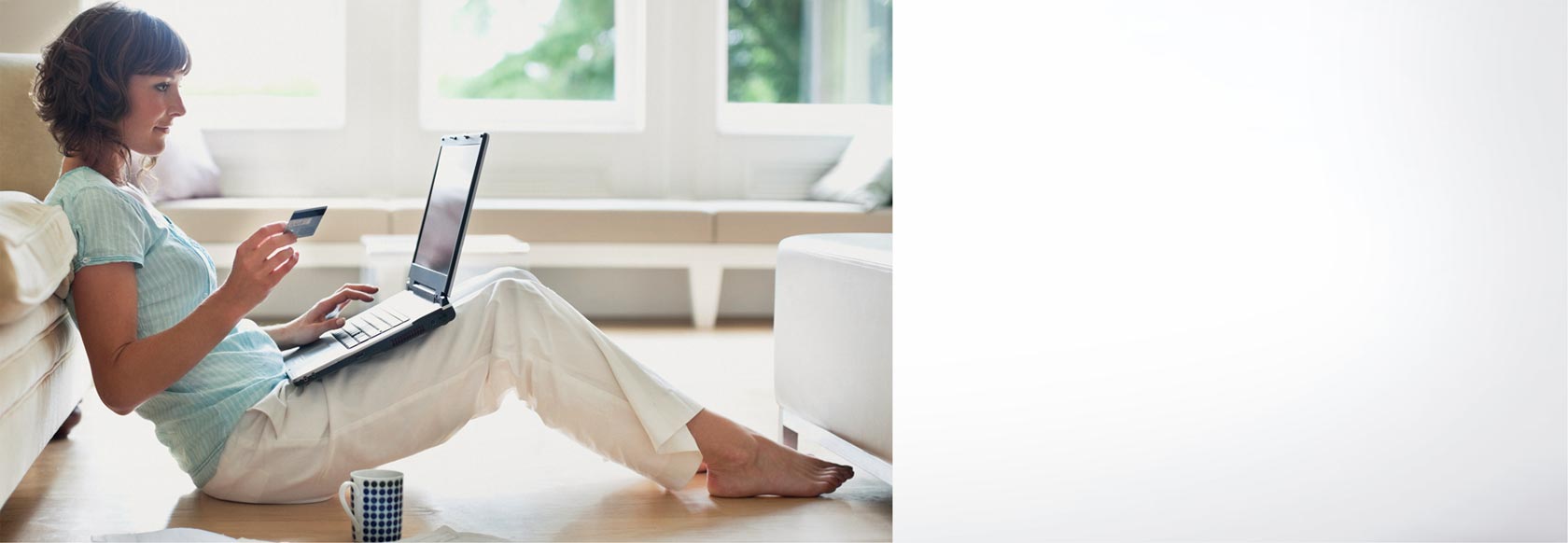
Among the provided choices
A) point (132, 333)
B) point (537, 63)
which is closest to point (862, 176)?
point (537, 63)

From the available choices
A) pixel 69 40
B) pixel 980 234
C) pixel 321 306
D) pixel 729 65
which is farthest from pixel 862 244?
pixel 729 65

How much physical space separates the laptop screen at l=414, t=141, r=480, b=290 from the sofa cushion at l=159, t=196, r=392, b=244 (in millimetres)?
2286

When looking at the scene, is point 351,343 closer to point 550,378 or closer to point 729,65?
point 550,378

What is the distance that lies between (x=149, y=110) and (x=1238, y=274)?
130 centimetres

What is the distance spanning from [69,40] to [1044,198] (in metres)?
1.14

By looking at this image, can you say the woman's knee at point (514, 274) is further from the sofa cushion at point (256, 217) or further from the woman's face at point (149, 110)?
the sofa cushion at point (256, 217)

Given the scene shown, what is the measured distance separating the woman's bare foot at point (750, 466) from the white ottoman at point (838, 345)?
0.07 meters

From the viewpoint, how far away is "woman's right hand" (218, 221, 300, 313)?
1.54 m

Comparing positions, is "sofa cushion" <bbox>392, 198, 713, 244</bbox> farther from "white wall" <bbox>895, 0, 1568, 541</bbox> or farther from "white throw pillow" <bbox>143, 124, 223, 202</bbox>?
"white wall" <bbox>895, 0, 1568, 541</bbox>

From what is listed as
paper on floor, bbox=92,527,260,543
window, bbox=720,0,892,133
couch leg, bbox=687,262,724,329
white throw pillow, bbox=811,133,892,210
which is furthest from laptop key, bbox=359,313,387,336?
window, bbox=720,0,892,133

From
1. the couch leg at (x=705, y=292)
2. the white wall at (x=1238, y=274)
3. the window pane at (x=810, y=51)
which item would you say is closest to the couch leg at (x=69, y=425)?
the white wall at (x=1238, y=274)

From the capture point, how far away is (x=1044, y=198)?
5.15 feet

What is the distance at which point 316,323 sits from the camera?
1.99m

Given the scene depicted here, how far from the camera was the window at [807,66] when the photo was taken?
542 cm
